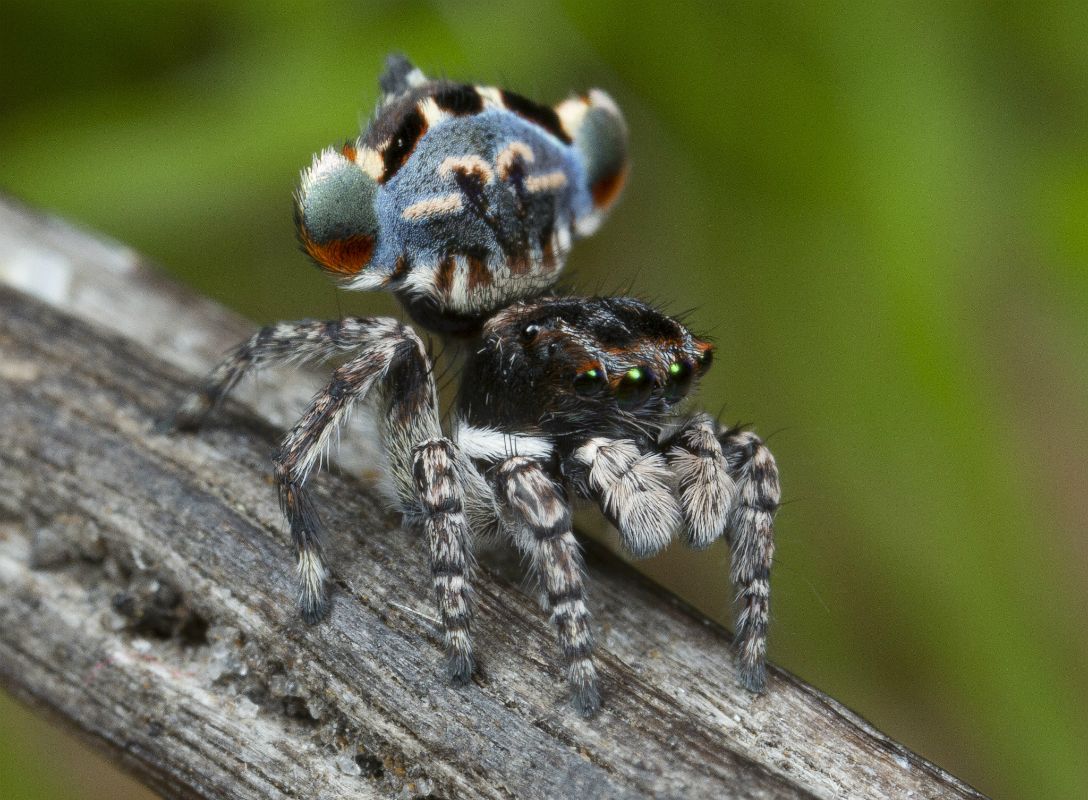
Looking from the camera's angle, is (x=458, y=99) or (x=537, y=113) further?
(x=537, y=113)

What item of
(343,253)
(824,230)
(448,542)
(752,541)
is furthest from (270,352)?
(824,230)

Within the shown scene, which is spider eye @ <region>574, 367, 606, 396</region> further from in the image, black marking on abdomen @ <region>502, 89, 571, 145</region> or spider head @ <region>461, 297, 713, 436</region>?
black marking on abdomen @ <region>502, 89, 571, 145</region>

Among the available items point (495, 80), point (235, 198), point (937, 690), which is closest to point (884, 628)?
point (937, 690)

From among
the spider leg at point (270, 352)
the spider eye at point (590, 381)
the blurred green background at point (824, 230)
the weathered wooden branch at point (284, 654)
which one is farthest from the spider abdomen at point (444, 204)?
the blurred green background at point (824, 230)

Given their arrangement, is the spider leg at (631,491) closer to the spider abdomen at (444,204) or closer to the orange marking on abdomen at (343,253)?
the spider abdomen at (444,204)

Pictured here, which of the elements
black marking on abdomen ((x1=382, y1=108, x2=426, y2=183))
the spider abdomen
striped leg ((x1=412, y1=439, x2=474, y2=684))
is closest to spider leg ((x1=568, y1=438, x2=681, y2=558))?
striped leg ((x1=412, y1=439, x2=474, y2=684))

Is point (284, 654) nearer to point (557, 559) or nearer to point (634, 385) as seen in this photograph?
point (557, 559)

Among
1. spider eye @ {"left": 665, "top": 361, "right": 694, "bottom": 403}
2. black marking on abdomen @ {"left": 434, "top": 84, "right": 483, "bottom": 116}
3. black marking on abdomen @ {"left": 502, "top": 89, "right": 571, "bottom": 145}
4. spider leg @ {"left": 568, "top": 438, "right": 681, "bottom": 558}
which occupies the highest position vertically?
black marking on abdomen @ {"left": 502, "top": 89, "right": 571, "bottom": 145}
